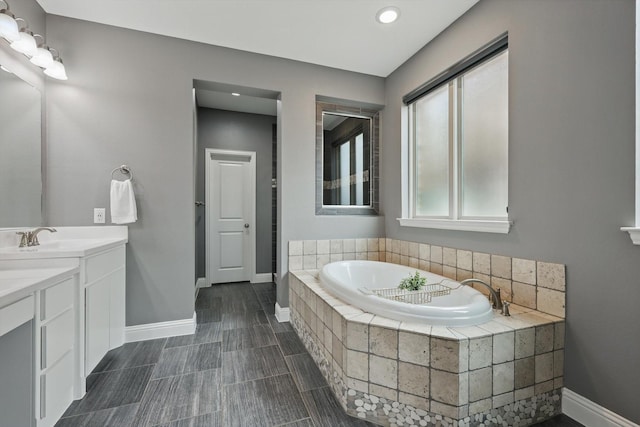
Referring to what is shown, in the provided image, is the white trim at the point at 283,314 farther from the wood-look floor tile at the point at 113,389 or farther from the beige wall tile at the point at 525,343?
the beige wall tile at the point at 525,343

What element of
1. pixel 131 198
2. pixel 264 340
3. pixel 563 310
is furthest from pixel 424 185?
pixel 131 198

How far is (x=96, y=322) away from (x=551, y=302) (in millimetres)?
2806

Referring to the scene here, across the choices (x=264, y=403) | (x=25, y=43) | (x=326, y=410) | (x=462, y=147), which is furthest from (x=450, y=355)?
(x=25, y=43)

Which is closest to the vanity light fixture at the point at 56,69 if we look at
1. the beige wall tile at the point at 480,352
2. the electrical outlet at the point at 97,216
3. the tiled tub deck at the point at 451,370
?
the electrical outlet at the point at 97,216

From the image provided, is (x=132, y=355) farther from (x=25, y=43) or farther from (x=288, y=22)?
(x=288, y=22)

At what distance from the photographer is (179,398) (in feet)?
5.38

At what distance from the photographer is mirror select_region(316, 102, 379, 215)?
117 inches

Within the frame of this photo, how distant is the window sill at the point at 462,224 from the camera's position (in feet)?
6.05

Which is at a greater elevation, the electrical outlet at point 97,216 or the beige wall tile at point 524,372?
the electrical outlet at point 97,216

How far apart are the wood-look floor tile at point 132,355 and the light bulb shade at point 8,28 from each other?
7.13 ft

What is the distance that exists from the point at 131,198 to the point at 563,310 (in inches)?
119

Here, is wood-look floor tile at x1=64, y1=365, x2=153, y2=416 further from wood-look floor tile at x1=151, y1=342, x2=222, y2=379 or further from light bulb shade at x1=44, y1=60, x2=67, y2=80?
light bulb shade at x1=44, y1=60, x2=67, y2=80

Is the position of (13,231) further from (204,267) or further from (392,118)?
(392,118)

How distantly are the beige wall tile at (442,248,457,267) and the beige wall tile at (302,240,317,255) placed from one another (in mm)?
1226
